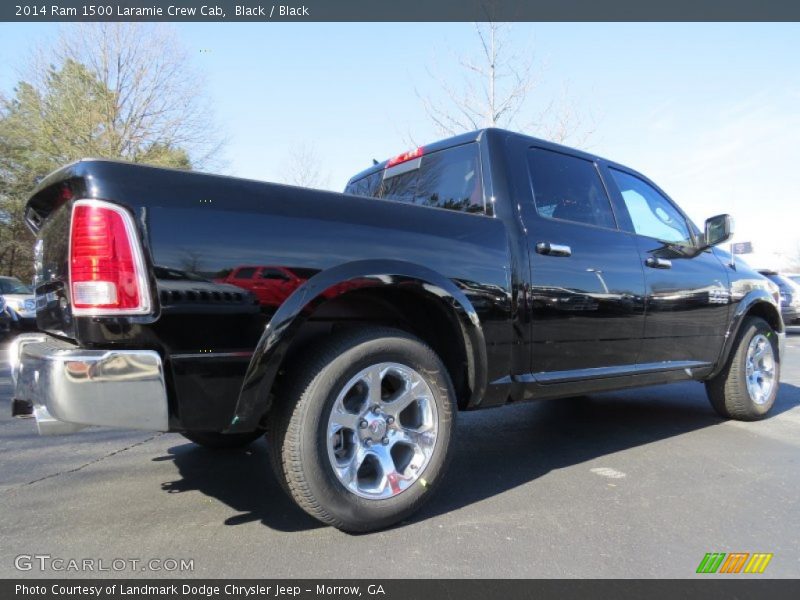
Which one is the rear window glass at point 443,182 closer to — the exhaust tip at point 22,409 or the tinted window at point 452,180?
the tinted window at point 452,180

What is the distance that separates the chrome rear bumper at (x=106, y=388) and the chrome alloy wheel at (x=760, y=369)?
4539mm

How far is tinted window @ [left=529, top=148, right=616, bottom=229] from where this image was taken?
3359 mm

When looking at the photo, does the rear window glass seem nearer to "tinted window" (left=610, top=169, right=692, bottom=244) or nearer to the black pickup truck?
the black pickup truck

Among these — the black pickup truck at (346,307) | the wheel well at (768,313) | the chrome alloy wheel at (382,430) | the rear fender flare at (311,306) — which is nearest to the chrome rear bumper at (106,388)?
the black pickup truck at (346,307)

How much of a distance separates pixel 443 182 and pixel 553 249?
0.81 m

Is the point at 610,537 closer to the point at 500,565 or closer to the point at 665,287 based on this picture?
the point at 500,565

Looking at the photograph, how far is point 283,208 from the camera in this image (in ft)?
7.48

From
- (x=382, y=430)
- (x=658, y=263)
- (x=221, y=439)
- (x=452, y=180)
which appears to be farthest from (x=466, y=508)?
(x=658, y=263)

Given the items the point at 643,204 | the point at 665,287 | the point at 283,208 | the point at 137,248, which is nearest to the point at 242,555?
the point at 137,248

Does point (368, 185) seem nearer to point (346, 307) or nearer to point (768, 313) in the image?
point (346, 307)

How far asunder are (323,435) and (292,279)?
0.65 metres

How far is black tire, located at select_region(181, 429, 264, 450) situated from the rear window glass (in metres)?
1.85

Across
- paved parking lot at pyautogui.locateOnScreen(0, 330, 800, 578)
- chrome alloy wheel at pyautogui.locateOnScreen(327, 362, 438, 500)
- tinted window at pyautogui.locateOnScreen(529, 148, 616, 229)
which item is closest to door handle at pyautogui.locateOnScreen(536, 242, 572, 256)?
tinted window at pyautogui.locateOnScreen(529, 148, 616, 229)

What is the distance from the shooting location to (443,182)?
3457 millimetres
